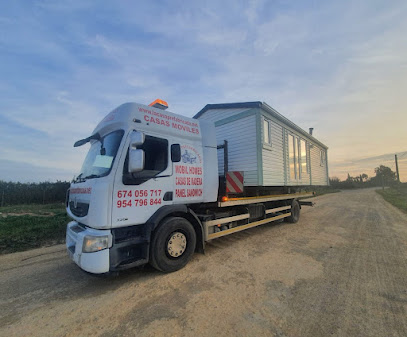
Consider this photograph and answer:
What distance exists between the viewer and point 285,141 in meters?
7.18

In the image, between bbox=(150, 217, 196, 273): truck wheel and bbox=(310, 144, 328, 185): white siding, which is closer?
bbox=(150, 217, 196, 273): truck wheel

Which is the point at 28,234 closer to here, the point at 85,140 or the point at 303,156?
the point at 85,140

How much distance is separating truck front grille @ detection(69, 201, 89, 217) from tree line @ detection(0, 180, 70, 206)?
2076 cm

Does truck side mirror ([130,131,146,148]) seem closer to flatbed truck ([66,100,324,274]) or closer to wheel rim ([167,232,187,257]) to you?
flatbed truck ([66,100,324,274])

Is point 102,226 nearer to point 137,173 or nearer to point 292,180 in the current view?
point 137,173

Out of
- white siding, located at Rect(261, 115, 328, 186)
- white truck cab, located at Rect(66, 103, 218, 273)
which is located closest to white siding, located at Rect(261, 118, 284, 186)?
white siding, located at Rect(261, 115, 328, 186)

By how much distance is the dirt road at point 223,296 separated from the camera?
7.28ft

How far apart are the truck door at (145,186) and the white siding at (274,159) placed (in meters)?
3.24

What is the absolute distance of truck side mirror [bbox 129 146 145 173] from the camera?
3.00 m

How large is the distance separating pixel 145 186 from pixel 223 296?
208cm

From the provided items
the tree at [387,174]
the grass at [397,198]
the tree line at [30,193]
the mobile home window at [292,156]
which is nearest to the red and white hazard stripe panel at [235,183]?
the mobile home window at [292,156]

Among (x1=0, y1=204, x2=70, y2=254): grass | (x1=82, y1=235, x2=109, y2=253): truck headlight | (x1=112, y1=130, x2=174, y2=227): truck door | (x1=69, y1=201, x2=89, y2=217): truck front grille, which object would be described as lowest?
(x1=0, y1=204, x2=70, y2=254): grass

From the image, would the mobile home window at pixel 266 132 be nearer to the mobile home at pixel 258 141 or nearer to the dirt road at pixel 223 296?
the mobile home at pixel 258 141

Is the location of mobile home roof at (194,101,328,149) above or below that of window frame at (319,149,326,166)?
above
